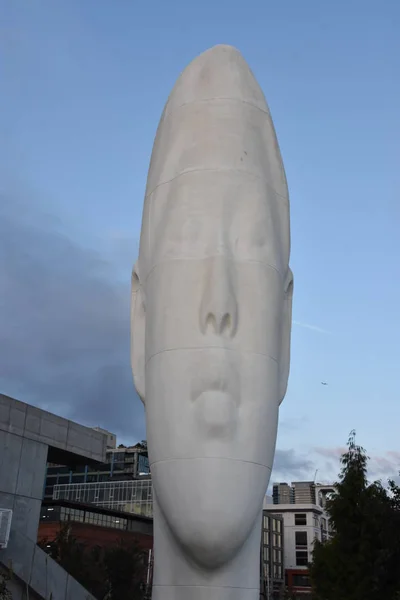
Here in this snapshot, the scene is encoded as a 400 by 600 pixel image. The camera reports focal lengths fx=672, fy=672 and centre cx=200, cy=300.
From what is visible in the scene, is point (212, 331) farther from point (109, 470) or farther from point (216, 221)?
point (109, 470)

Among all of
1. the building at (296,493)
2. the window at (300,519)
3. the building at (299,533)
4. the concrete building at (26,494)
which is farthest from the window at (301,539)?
the concrete building at (26,494)

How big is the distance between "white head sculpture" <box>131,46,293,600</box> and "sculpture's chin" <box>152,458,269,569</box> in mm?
15

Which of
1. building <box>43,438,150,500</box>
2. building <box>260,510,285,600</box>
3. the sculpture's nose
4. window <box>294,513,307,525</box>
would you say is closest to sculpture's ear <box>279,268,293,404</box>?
the sculpture's nose

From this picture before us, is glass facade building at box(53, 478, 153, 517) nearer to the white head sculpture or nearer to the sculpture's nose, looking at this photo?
the white head sculpture

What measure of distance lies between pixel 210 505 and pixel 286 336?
10.4 ft

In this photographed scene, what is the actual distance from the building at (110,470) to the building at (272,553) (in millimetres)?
20984

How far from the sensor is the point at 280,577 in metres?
107

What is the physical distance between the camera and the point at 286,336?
1049cm

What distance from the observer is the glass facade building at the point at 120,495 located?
8219 cm

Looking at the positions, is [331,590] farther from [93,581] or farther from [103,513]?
[103,513]

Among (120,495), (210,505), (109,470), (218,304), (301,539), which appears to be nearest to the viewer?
(210,505)

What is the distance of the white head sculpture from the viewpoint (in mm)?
8578

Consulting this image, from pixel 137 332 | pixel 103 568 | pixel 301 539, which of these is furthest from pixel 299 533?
pixel 137 332

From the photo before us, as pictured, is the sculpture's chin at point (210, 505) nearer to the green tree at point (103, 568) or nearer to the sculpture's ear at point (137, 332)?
the sculpture's ear at point (137, 332)
